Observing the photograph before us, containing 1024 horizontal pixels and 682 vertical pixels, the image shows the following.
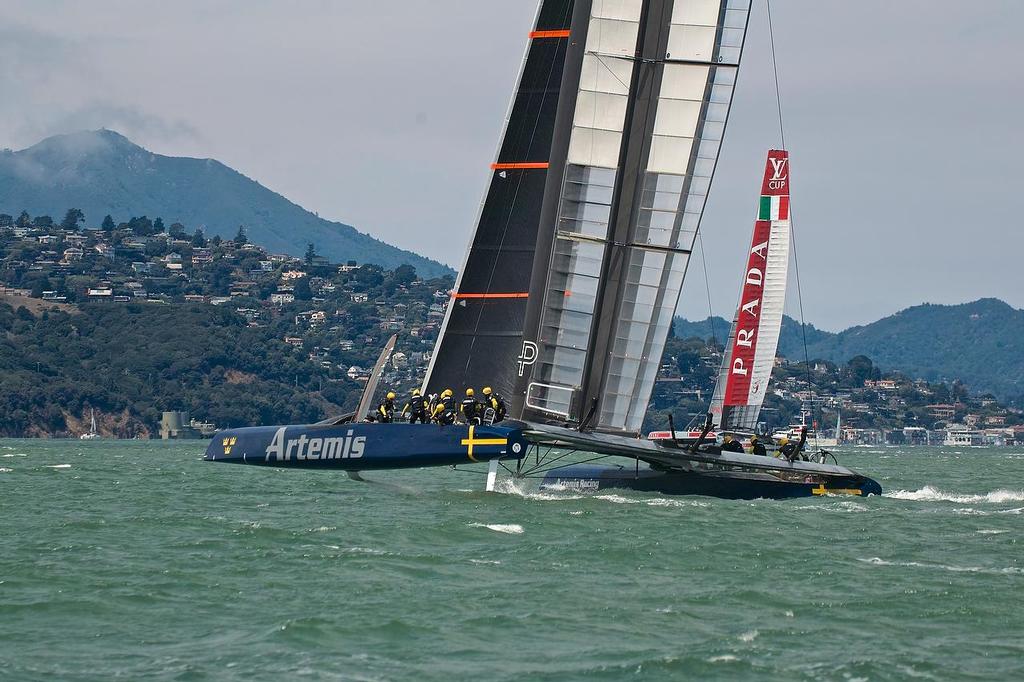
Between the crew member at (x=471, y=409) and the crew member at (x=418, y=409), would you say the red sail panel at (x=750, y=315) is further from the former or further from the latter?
the crew member at (x=471, y=409)

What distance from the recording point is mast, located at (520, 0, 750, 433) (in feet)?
82.5

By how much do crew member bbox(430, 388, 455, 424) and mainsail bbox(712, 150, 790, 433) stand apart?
11070 mm

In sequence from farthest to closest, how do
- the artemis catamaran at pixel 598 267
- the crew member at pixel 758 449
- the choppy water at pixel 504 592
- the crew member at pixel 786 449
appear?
the crew member at pixel 758 449 < the crew member at pixel 786 449 < the artemis catamaran at pixel 598 267 < the choppy water at pixel 504 592

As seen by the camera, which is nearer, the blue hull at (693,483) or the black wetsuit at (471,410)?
the black wetsuit at (471,410)

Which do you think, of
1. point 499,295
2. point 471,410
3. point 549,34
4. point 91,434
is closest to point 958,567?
Result: point 471,410

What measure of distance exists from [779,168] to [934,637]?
2405cm

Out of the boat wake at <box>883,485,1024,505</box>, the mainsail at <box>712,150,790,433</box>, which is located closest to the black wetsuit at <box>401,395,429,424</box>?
the boat wake at <box>883,485,1024,505</box>

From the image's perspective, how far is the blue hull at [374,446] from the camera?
24.9 m

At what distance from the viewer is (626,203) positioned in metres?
25.6

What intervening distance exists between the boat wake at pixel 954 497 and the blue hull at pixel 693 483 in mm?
3892

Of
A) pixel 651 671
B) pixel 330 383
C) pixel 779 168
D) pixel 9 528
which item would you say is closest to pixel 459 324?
pixel 9 528

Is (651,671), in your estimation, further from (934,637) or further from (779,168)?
(779,168)

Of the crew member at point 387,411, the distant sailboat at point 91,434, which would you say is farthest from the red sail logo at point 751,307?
the distant sailboat at point 91,434

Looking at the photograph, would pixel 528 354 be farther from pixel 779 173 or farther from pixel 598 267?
pixel 779 173
